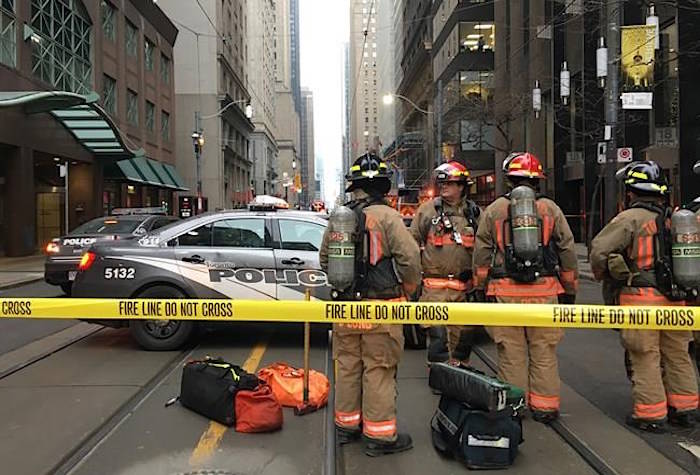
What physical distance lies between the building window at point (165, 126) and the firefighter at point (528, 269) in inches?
1574

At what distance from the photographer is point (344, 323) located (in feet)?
13.1

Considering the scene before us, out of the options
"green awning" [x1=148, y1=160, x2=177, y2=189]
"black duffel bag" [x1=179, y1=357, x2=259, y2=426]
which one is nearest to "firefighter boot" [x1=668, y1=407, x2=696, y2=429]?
"black duffel bag" [x1=179, y1=357, x2=259, y2=426]

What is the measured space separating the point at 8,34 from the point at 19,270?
30.1 ft

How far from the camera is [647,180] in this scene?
453 centimetres

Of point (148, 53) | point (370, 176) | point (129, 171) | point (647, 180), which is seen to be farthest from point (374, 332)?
point (148, 53)

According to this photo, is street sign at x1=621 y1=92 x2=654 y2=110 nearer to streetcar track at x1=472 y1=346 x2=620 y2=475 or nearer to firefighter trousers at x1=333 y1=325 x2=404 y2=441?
streetcar track at x1=472 y1=346 x2=620 y2=475

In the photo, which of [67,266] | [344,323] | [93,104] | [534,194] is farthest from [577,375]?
[93,104]

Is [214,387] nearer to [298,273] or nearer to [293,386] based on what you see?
[293,386]

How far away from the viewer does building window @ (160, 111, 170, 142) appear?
41.4 m

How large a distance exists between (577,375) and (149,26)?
39761mm

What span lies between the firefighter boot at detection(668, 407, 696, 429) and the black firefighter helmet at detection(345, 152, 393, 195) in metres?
2.78

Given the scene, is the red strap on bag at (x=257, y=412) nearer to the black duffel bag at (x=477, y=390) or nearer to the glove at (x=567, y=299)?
the black duffel bag at (x=477, y=390)

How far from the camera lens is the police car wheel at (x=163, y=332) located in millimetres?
6719

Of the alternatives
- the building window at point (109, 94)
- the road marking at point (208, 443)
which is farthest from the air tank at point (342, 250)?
the building window at point (109, 94)
